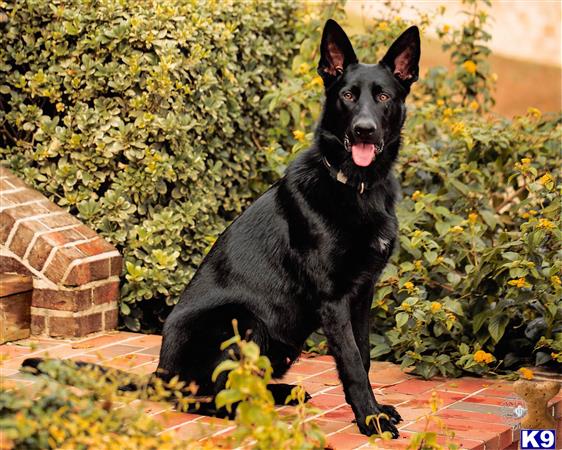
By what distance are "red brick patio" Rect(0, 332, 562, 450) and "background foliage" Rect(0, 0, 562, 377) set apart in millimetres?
138

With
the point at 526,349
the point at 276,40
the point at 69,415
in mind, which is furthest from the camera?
the point at 276,40

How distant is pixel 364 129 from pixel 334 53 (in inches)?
16.5

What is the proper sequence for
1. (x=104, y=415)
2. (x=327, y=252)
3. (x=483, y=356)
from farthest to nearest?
1. (x=483, y=356)
2. (x=327, y=252)
3. (x=104, y=415)

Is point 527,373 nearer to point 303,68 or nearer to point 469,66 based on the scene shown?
Answer: point 303,68

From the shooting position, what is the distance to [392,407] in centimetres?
367

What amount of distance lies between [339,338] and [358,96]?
2.98 ft

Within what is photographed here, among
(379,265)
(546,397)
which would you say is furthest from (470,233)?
(379,265)

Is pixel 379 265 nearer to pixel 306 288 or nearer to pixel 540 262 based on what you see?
pixel 306 288

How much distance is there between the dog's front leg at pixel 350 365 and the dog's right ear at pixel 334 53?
3.00 feet

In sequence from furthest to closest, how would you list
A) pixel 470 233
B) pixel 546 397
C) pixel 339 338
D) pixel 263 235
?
pixel 470 233, pixel 546 397, pixel 263 235, pixel 339 338

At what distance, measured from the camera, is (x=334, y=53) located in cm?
372

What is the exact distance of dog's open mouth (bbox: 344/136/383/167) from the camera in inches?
140

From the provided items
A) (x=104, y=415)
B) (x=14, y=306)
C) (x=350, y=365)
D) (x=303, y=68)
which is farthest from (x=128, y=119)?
(x=104, y=415)

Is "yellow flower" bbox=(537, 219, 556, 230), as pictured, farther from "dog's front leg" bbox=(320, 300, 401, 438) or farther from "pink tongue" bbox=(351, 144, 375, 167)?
"dog's front leg" bbox=(320, 300, 401, 438)
